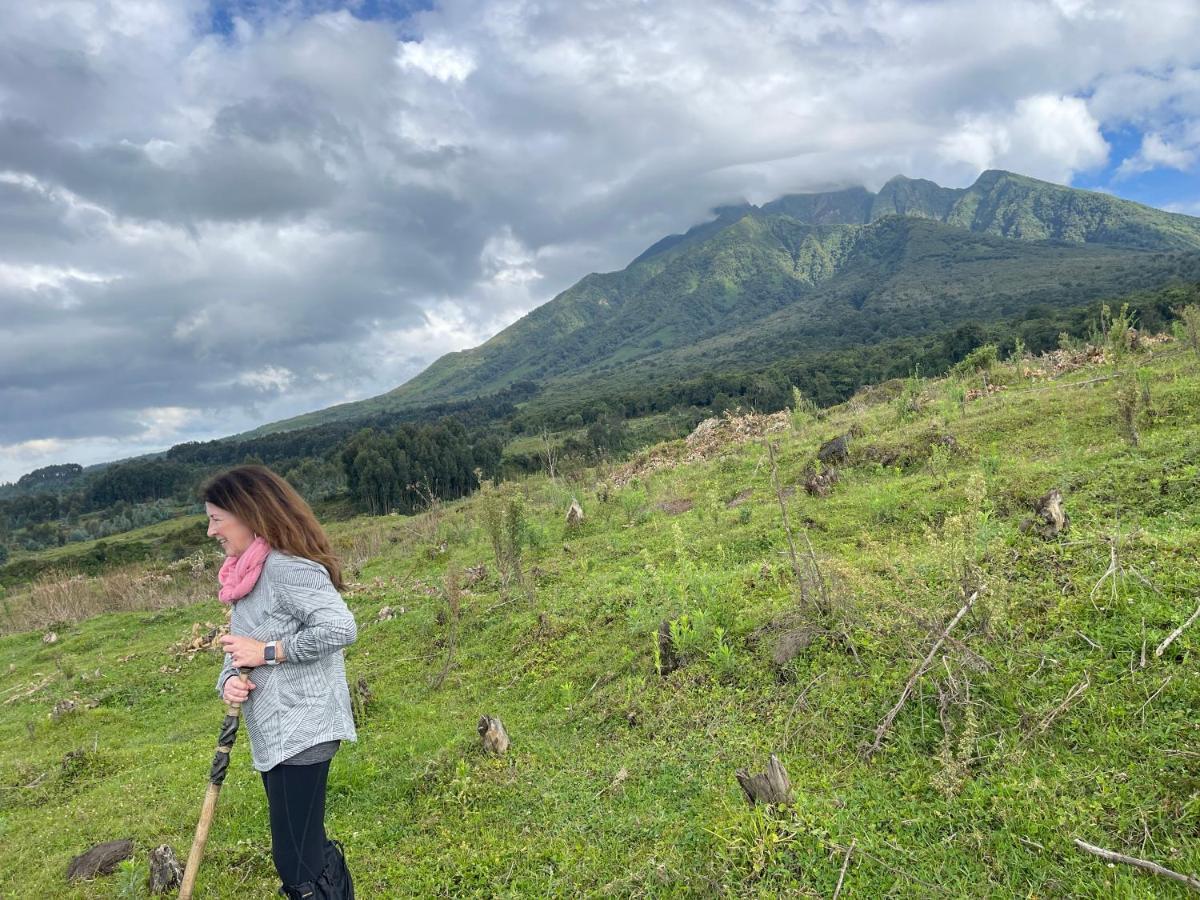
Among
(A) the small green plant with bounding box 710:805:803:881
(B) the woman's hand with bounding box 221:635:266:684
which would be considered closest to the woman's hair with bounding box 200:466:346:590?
(B) the woman's hand with bounding box 221:635:266:684

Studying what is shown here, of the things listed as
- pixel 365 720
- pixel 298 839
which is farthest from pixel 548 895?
pixel 365 720

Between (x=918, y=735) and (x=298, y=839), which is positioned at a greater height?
(x=298, y=839)

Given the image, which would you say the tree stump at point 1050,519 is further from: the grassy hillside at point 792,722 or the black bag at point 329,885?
the black bag at point 329,885

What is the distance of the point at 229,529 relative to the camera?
10.8ft

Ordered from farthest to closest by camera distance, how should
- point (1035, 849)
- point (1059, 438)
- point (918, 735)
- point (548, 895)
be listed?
point (1059, 438), point (918, 735), point (548, 895), point (1035, 849)

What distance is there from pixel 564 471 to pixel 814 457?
16.4 meters

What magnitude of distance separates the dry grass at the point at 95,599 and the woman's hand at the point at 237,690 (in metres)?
20.6

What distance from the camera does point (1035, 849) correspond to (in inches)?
124

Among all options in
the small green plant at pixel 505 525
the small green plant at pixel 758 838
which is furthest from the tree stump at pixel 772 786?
the small green plant at pixel 505 525

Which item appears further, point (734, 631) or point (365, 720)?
point (365, 720)

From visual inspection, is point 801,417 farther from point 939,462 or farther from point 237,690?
point 237,690

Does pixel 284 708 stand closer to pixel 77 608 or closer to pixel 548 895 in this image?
pixel 548 895

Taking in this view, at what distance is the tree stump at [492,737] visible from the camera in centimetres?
569

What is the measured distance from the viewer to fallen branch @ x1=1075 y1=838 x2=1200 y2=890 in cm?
264
